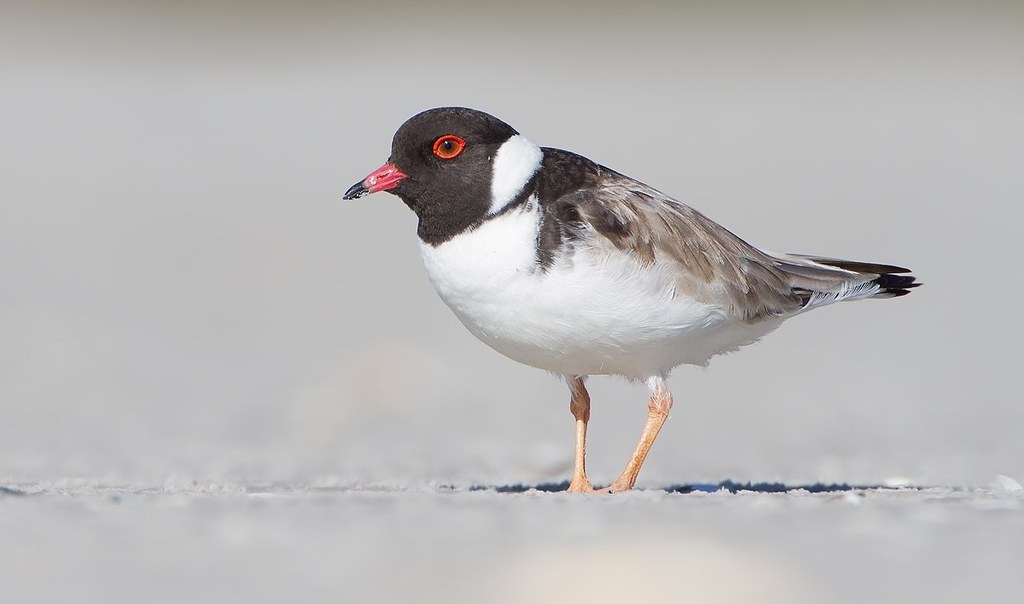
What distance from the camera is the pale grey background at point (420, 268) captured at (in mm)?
6871

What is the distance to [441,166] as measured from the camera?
789cm

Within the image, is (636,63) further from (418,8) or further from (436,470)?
(436,470)

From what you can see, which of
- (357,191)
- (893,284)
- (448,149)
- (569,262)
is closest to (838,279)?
(893,284)

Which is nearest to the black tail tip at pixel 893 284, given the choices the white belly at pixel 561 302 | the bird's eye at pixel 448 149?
the white belly at pixel 561 302

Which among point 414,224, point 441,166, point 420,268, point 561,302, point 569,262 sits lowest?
point 420,268

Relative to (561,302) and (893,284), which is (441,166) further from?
(893,284)

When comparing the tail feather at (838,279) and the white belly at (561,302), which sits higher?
the tail feather at (838,279)

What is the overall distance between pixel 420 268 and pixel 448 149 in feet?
32.0

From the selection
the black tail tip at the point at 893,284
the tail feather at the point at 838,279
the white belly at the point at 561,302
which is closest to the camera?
the white belly at the point at 561,302

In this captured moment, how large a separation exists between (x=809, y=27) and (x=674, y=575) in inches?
1067

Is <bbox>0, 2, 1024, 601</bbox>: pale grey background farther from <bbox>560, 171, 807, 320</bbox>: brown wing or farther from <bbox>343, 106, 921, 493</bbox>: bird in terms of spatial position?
<bbox>560, 171, 807, 320</bbox>: brown wing

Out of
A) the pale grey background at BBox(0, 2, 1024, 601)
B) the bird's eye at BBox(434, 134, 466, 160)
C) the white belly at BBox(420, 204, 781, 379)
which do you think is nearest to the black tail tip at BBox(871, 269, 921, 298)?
the pale grey background at BBox(0, 2, 1024, 601)

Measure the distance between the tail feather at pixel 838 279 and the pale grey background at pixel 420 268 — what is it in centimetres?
131

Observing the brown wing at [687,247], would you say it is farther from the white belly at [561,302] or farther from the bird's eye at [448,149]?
the bird's eye at [448,149]
